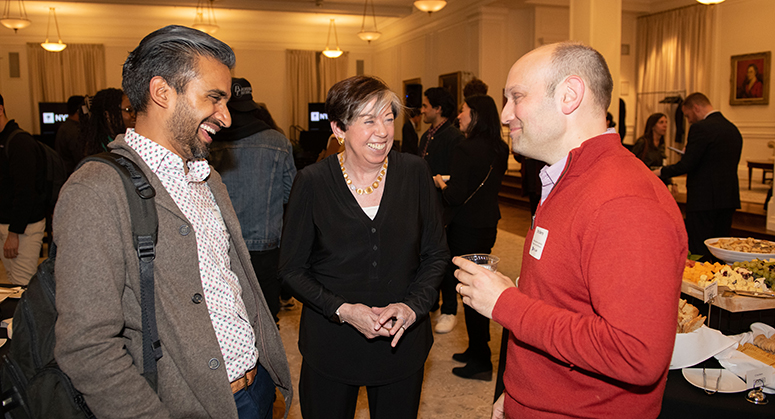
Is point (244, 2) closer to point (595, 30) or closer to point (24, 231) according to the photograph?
point (595, 30)

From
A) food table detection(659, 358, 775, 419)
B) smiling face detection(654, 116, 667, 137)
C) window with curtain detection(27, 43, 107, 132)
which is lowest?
food table detection(659, 358, 775, 419)

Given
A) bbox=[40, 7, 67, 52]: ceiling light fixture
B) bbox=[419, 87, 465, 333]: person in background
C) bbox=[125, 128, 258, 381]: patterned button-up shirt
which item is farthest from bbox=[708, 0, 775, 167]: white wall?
bbox=[40, 7, 67, 52]: ceiling light fixture

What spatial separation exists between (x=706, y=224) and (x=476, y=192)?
3028mm

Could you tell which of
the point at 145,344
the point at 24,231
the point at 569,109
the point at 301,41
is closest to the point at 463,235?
the point at 569,109

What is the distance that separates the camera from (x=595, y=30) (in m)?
5.60

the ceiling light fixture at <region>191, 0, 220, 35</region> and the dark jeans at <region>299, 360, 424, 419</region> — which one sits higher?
the ceiling light fixture at <region>191, 0, 220, 35</region>

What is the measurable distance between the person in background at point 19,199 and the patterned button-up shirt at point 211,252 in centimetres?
288

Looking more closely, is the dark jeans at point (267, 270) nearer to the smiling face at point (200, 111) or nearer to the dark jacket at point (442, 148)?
the dark jacket at point (442, 148)

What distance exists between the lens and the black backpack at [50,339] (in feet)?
3.35

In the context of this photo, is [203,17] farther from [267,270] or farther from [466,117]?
[267,270]

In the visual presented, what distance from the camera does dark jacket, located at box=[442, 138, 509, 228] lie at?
10.8 ft

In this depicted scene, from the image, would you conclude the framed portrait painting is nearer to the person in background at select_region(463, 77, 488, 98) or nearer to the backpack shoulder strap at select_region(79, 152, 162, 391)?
the person in background at select_region(463, 77, 488, 98)

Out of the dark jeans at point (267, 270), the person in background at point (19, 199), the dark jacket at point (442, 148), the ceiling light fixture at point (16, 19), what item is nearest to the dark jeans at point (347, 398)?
the dark jeans at point (267, 270)

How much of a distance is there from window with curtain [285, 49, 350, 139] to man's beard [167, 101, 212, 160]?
45.2 ft
